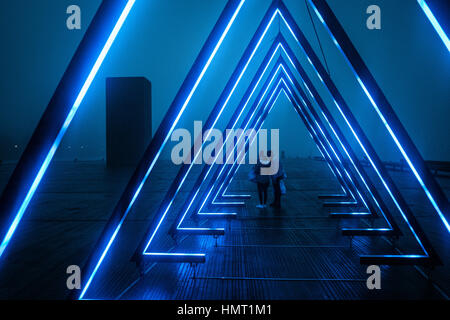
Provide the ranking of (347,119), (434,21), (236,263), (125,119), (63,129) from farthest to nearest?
(125,119), (347,119), (236,263), (434,21), (63,129)

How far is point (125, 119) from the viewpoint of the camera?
34.2m

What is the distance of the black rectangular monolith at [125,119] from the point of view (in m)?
34.0

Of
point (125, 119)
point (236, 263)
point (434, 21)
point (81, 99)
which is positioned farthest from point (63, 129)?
point (125, 119)

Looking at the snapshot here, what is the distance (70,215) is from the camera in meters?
10.2

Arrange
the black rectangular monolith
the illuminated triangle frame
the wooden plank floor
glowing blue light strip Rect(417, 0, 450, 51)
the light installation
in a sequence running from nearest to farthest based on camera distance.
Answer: the illuminated triangle frame
glowing blue light strip Rect(417, 0, 450, 51)
the wooden plank floor
the light installation
the black rectangular monolith

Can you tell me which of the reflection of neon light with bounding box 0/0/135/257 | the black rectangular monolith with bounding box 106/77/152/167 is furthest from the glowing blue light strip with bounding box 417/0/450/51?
the black rectangular monolith with bounding box 106/77/152/167

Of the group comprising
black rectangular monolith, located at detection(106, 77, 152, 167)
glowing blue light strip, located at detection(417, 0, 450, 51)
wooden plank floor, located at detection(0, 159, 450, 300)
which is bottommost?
wooden plank floor, located at detection(0, 159, 450, 300)

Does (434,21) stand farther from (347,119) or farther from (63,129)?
(63,129)

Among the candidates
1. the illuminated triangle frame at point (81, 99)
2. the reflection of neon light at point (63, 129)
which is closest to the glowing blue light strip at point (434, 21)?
the illuminated triangle frame at point (81, 99)

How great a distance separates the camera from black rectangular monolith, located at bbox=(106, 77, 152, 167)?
34031mm

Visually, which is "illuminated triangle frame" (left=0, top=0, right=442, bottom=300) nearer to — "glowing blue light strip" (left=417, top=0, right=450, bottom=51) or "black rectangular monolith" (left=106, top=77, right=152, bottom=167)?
"glowing blue light strip" (left=417, top=0, right=450, bottom=51)
